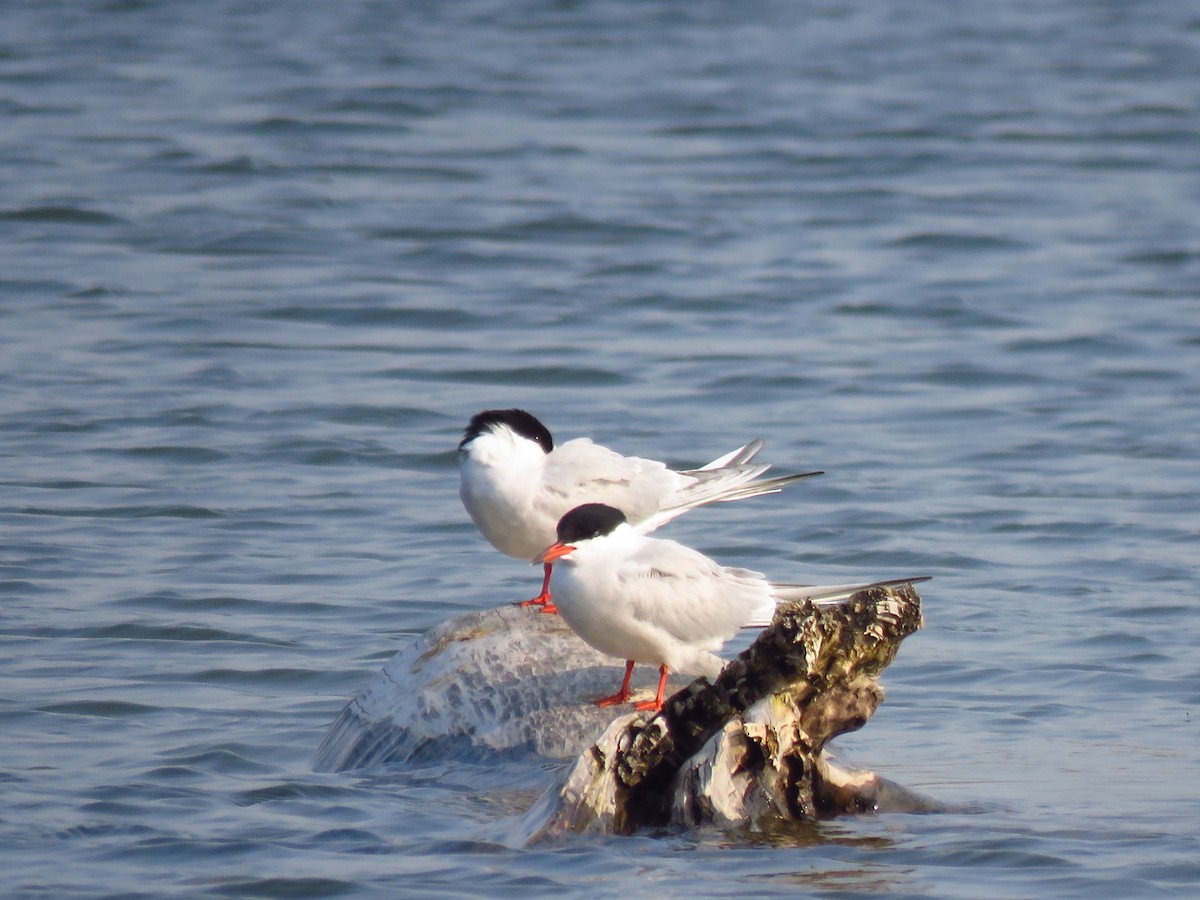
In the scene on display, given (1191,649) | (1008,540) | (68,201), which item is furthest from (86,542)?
(68,201)

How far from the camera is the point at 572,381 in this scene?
12.4 meters

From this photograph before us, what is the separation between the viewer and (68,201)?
651 inches

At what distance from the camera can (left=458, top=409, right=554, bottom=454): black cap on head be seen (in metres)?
6.69

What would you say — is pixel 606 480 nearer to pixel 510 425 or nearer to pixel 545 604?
pixel 510 425

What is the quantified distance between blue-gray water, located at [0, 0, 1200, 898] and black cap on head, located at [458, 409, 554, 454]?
4.09 ft

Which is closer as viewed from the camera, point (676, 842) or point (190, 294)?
point (676, 842)

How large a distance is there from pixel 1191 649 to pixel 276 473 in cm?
519

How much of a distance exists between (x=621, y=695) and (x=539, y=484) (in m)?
0.94

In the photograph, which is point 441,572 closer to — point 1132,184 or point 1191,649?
point 1191,649

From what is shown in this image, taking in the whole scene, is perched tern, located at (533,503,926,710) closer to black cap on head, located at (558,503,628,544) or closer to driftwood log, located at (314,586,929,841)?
black cap on head, located at (558,503,628,544)

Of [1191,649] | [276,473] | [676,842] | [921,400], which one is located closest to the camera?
[676,842]

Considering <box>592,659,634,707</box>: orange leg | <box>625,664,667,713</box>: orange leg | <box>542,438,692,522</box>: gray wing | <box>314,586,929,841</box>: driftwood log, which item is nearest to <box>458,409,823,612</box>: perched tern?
<box>542,438,692,522</box>: gray wing

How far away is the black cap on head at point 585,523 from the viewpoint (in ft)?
18.7

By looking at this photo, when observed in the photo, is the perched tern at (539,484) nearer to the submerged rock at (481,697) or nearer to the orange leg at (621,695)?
the submerged rock at (481,697)
